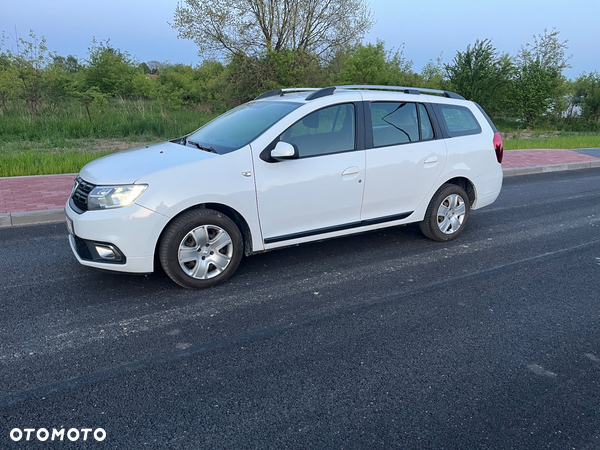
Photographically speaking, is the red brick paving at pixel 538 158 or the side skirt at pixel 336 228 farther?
the red brick paving at pixel 538 158

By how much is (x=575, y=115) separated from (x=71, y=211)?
38255 millimetres

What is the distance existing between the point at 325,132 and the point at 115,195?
2166 mm

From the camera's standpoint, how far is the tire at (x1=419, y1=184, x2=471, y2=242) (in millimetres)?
5930

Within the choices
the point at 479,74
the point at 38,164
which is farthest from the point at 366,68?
the point at 38,164

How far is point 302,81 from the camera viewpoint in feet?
80.4

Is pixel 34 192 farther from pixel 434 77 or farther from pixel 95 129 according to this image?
pixel 434 77

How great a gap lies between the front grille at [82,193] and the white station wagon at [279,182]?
16mm

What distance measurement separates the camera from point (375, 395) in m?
2.99

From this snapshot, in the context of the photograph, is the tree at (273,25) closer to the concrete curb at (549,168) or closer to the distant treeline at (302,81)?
the distant treeline at (302,81)

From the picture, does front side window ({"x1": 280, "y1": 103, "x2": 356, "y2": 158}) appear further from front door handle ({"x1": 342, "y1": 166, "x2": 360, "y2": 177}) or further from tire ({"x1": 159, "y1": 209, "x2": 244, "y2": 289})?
tire ({"x1": 159, "y1": 209, "x2": 244, "y2": 289})

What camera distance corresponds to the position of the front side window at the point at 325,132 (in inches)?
190

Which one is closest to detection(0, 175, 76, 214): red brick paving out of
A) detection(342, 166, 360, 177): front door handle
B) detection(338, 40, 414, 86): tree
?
detection(342, 166, 360, 177): front door handle

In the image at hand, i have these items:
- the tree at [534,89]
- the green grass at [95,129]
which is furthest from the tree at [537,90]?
the green grass at [95,129]

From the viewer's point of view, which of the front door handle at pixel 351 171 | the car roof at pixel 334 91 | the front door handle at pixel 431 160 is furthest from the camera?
the front door handle at pixel 431 160
